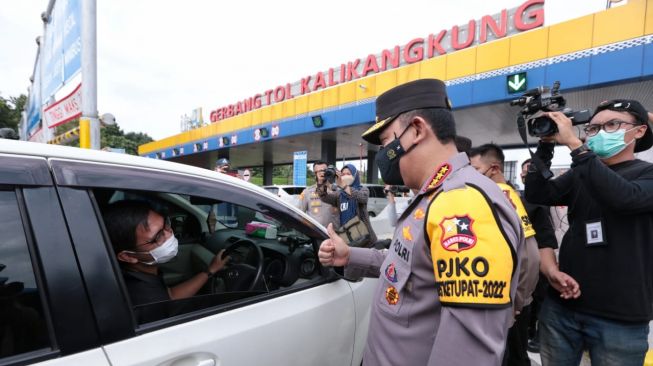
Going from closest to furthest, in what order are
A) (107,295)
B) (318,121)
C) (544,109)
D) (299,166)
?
(107,295), (544,109), (299,166), (318,121)

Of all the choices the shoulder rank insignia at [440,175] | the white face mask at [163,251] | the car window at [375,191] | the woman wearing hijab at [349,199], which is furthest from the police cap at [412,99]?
the car window at [375,191]

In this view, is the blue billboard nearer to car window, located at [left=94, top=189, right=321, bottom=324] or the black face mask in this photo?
car window, located at [left=94, top=189, right=321, bottom=324]

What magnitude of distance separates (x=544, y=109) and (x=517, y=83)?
7.12 metres

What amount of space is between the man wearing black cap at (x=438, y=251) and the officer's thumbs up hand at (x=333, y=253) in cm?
42

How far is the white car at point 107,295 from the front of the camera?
873mm

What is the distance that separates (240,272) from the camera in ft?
5.55

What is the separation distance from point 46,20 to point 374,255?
9730 millimetres

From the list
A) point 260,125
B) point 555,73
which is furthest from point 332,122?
point 555,73

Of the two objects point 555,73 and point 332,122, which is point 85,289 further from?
point 332,122

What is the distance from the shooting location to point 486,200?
90cm

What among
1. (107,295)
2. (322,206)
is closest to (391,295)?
(107,295)

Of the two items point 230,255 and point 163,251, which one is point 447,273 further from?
point 230,255

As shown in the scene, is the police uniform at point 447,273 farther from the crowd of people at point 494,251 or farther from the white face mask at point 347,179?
the white face mask at point 347,179

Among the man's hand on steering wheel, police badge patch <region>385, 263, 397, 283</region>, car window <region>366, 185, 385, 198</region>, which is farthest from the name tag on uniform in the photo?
car window <region>366, 185, 385, 198</region>
